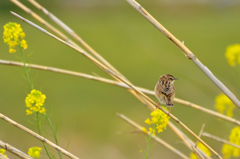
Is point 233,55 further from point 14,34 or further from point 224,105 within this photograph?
point 14,34

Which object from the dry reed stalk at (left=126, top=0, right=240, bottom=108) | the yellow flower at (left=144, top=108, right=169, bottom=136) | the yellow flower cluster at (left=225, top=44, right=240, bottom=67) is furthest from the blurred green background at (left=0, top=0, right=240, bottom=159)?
the dry reed stalk at (left=126, top=0, right=240, bottom=108)

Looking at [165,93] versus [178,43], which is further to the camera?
[165,93]

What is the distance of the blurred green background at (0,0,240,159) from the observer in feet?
24.2

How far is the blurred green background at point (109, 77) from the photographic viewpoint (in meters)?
7.38

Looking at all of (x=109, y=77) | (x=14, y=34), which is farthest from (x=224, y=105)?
(x=109, y=77)

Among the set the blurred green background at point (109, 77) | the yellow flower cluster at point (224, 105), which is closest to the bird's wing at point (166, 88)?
the blurred green background at point (109, 77)

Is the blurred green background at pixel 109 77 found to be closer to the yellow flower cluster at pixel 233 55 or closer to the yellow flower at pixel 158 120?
the yellow flower at pixel 158 120

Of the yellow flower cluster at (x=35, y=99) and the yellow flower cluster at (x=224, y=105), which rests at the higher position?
the yellow flower cluster at (x=224, y=105)

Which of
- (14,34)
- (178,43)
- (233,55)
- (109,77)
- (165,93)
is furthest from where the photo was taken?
(109,77)

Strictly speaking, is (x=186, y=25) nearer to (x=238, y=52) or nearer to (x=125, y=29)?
(x=125, y=29)

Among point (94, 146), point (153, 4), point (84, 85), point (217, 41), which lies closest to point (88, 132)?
point (94, 146)

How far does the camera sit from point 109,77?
10.1 meters

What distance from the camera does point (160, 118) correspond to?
228 centimetres

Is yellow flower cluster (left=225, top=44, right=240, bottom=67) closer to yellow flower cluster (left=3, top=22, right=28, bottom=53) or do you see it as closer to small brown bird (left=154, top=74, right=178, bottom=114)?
small brown bird (left=154, top=74, right=178, bottom=114)
